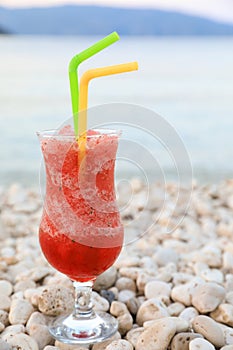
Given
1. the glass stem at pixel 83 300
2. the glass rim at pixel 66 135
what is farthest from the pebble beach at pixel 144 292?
the glass rim at pixel 66 135

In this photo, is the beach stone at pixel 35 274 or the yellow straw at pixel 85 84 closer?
the yellow straw at pixel 85 84

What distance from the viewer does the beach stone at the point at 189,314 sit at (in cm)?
196

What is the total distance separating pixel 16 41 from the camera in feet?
63.5

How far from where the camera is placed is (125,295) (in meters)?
2.12

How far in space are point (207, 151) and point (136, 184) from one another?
1.86 m

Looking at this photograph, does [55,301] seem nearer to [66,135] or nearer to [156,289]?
[156,289]

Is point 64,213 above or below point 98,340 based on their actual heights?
above

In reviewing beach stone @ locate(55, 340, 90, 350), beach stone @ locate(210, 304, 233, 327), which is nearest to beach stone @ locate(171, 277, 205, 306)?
beach stone @ locate(210, 304, 233, 327)

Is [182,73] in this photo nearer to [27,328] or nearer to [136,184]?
[136,184]

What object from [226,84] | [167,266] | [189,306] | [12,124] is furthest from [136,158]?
[226,84]

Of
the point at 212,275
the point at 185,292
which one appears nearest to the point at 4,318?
the point at 185,292

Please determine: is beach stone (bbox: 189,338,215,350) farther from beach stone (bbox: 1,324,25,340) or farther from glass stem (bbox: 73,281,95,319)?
beach stone (bbox: 1,324,25,340)

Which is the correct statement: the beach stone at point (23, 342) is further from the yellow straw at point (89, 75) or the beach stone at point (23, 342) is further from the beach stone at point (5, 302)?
the yellow straw at point (89, 75)

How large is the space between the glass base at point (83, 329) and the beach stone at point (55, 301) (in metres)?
0.04
